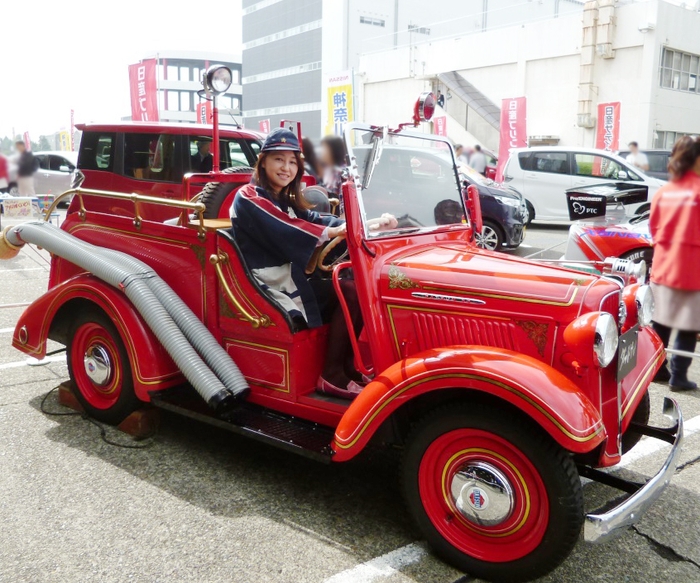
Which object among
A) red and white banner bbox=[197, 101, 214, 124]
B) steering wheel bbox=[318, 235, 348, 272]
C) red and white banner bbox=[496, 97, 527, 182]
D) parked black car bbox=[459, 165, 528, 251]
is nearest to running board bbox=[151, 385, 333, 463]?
steering wheel bbox=[318, 235, 348, 272]

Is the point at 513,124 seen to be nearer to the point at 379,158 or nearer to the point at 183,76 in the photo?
the point at 379,158

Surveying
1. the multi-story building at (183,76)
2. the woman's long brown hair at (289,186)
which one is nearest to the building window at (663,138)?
the woman's long brown hair at (289,186)

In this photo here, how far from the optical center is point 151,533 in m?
2.99

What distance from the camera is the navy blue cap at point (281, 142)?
11.4 ft

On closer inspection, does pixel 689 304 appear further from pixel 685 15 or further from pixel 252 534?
pixel 685 15

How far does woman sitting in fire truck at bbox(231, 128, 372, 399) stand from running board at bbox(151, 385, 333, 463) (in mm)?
249

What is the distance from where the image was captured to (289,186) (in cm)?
366

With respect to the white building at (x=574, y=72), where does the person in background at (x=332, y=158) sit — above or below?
below

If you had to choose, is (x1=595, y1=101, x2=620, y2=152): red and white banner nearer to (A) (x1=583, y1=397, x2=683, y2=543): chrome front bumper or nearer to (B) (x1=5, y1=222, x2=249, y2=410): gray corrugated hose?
(B) (x1=5, y1=222, x2=249, y2=410): gray corrugated hose

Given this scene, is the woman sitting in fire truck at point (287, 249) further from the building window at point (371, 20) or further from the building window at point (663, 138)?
the building window at point (371, 20)

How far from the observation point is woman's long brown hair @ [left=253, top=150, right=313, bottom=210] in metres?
3.56

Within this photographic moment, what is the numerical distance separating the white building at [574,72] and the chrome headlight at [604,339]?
21.4 meters

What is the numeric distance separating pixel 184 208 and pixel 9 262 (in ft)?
25.9

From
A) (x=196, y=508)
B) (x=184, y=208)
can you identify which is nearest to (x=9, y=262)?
(x=184, y=208)
